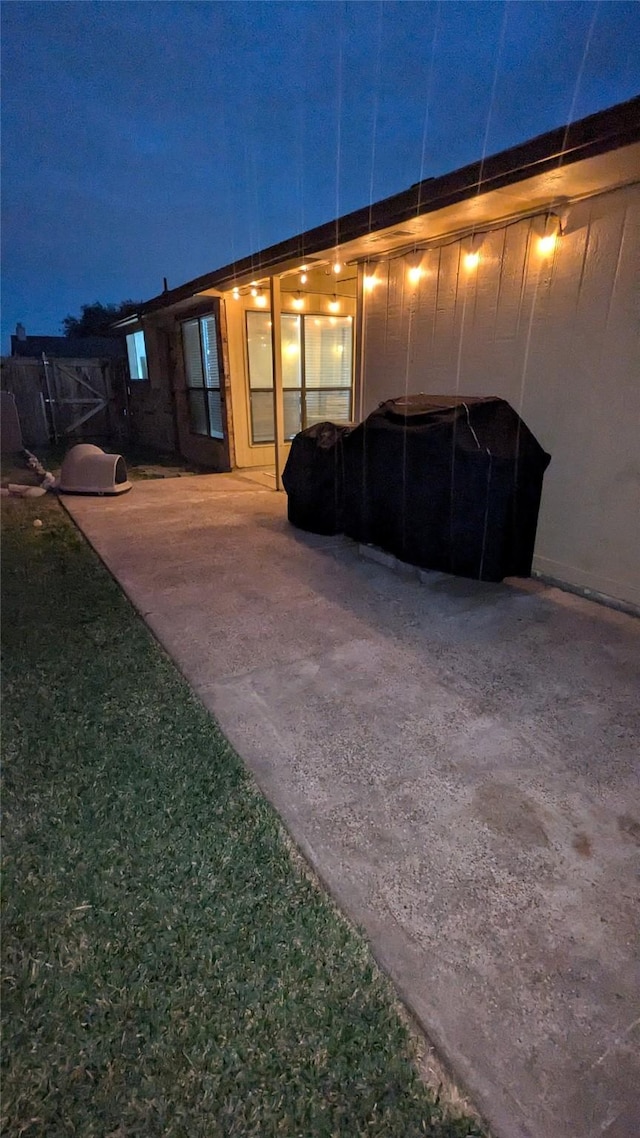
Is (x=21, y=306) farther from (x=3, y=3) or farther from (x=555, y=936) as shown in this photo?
(x=555, y=936)

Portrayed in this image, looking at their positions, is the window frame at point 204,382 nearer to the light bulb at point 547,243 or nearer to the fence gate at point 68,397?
the fence gate at point 68,397

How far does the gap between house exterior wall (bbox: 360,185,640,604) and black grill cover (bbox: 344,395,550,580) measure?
0.22m

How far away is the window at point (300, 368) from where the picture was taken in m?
8.34

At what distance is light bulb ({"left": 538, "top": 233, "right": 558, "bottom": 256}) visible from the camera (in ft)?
12.2

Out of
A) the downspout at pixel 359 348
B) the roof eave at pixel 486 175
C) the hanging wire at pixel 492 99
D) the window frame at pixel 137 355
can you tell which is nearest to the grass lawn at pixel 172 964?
the roof eave at pixel 486 175

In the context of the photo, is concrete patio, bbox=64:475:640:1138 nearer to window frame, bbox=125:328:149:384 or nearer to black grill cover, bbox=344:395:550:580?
black grill cover, bbox=344:395:550:580

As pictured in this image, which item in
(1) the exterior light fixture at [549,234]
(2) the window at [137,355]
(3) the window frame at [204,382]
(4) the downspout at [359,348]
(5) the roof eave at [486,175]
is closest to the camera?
(5) the roof eave at [486,175]

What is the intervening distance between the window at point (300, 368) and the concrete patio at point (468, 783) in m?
5.04

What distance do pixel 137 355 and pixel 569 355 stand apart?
11.0 m

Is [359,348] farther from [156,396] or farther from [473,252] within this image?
[156,396]

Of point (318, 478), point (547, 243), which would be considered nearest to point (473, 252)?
point (547, 243)

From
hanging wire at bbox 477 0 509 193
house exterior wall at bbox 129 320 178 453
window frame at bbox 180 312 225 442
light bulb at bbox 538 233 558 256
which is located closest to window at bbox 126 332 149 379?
house exterior wall at bbox 129 320 178 453

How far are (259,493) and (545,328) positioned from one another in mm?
4132

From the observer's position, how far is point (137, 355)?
1234 centimetres
